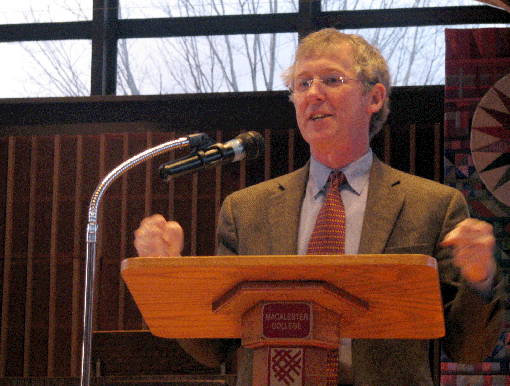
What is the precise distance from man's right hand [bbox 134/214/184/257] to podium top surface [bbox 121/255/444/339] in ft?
0.43

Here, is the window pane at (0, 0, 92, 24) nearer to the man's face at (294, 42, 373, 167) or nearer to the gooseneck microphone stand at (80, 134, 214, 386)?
the man's face at (294, 42, 373, 167)

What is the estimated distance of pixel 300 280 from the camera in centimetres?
125

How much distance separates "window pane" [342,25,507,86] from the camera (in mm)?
5207

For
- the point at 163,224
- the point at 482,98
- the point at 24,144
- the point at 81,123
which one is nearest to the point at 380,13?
the point at 482,98

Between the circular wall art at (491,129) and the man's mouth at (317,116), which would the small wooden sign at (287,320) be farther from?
the circular wall art at (491,129)

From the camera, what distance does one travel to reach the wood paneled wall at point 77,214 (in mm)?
5406

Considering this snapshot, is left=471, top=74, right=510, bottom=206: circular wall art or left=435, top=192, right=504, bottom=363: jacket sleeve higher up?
left=471, top=74, right=510, bottom=206: circular wall art

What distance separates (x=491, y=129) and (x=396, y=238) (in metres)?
2.83

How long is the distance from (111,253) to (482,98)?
2.95 m

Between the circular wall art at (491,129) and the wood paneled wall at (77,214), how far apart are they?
0.86 meters

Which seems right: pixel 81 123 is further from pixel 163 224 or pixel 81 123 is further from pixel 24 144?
pixel 163 224

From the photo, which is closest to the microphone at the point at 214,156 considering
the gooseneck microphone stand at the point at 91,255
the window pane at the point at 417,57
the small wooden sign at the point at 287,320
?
the gooseneck microphone stand at the point at 91,255

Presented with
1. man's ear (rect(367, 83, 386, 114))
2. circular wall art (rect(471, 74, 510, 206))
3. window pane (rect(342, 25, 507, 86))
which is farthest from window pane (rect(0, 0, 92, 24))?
man's ear (rect(367, 83, 386, 114))

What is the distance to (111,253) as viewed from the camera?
18.0 feet
